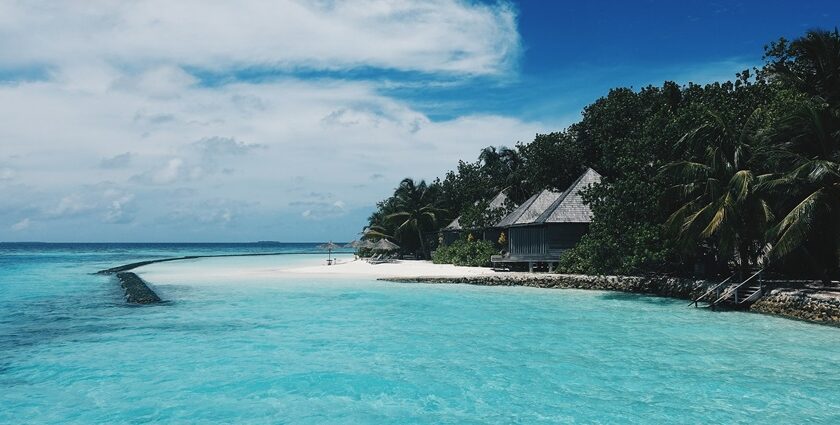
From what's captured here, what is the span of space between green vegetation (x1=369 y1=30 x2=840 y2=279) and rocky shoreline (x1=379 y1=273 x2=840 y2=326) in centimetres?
75

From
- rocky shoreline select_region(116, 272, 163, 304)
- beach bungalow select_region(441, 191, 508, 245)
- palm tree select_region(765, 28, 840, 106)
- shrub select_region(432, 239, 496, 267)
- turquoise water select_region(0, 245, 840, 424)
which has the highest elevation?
palm tree select_region(765, 28, 840, 106)

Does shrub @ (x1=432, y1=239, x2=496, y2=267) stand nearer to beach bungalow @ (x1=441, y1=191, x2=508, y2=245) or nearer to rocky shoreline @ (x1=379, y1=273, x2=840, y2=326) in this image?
beach bungalow @ (x1=441, y1=191, x2=508, y2=245)

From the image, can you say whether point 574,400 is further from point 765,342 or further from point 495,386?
point 765,342

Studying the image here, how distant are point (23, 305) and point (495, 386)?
20653 millimetres

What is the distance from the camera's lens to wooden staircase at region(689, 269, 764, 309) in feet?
57.9

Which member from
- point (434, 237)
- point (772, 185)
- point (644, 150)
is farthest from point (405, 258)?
point (772, 185)

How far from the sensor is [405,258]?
5006 centimetres

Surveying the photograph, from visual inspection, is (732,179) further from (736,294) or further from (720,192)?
(736,294)

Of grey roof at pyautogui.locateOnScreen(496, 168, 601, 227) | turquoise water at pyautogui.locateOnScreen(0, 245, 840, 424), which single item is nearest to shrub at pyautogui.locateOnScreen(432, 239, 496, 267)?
grey roof at pyautogui.locateOnScreen(496, 168, 601, 227)

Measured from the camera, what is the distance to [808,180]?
51.2 ft

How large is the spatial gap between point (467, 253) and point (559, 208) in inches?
392

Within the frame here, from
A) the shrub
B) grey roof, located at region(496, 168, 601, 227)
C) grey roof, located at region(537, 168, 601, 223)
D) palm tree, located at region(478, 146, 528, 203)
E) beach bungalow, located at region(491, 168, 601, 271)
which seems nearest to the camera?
grey roof, located at region(537, 168, 601, 223)

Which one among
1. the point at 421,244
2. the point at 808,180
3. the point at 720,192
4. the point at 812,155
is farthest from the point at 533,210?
the point at 421,244

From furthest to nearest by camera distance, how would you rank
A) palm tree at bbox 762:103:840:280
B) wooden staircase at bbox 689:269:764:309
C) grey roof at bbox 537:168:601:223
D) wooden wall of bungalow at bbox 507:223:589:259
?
1. wooden wall of bungalow at bbox 507:223:589:259
2. grey roof at bbox 537:168:601:223
3. wooden staircase at bbox 689:269:764:309
4. palm tree at bbox 762:103:840:280
